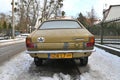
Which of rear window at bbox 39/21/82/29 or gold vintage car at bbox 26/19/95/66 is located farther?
rear window at bbox 39/21/82/29

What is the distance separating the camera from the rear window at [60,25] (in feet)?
31.4

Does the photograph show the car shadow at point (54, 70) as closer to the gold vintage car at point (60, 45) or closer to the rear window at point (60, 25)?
the gold vintage car at point (60, 45)

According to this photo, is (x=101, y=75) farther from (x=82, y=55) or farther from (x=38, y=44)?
(x=38, y=44)

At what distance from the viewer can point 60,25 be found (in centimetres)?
976

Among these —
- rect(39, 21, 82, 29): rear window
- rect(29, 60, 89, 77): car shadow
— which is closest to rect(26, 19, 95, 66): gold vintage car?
rect(29, 60, 89, 77): car shadow

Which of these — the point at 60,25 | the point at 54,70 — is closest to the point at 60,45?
the point at 54,70

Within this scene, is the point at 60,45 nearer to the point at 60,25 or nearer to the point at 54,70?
the point at 54,70

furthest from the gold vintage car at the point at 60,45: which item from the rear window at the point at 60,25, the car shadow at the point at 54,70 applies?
the rear window at the point at 60,25

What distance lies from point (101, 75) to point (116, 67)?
4.76 ft

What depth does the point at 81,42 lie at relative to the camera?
8.14 m

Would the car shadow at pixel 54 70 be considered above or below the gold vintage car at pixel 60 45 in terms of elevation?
below

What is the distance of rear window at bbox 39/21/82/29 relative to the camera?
959cm

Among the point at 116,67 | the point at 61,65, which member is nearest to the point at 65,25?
the point at 61,65

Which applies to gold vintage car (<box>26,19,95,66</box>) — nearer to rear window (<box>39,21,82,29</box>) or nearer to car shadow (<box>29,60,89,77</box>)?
car shadow (<box>29,60,89,77</box>)
